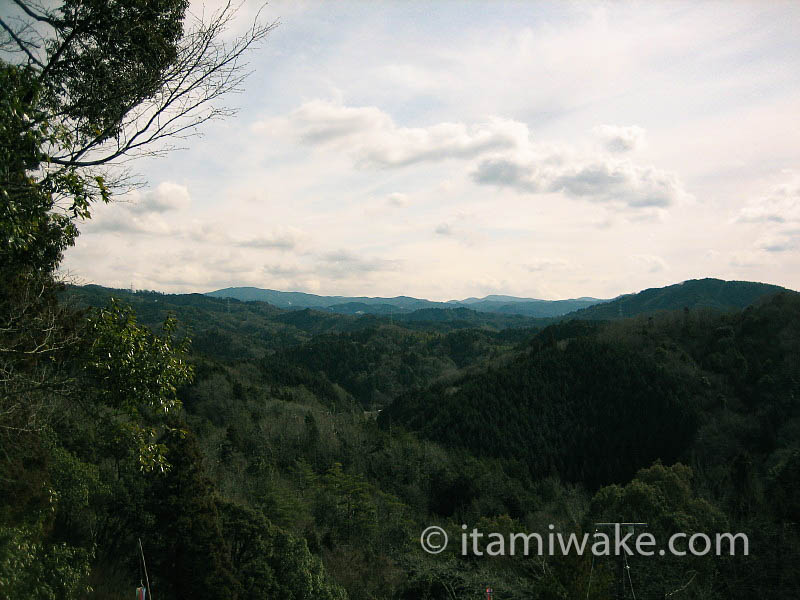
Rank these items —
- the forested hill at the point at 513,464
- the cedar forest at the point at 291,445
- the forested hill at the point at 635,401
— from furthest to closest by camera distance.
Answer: the forested hill at the point at 635,401 → the forested hill at the point at 513,464 → the cedar forest at the point at 291,445

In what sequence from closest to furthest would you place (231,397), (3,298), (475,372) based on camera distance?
(3,298) < (231,397) < (475,372)

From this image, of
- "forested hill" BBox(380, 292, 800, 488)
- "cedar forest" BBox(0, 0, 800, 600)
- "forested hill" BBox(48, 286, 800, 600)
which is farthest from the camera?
"forested hill" BBox(380, 292, 800, 488)

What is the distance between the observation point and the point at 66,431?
18484mm

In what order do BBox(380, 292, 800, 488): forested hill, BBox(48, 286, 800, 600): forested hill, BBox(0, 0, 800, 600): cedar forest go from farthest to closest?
BBox(380, 292, 800, 488): forested hill
BBox(48, 286, 800, 600): forested hill
BBox(0, 0, 800, 600): cedar forest

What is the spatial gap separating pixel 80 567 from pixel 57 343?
261 inches

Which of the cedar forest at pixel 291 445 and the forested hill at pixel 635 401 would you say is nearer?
the cedar forest at pixel 291 445

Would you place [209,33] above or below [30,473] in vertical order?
above

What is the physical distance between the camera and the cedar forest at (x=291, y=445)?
18.2 ft

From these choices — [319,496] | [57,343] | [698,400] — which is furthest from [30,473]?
[698,400]

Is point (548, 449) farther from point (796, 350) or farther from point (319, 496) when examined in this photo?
point (319, 496)

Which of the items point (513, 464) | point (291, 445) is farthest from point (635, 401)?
point (291, 445)

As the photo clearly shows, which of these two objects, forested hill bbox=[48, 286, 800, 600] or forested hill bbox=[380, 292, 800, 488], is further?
forested hill bbox=[380, 292, 800, 488]

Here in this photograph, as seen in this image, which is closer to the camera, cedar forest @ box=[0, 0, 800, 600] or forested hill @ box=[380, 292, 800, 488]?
cedar forest @ box=[0, 0, 800, 600]

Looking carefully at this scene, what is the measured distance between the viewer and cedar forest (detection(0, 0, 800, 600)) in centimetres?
556
